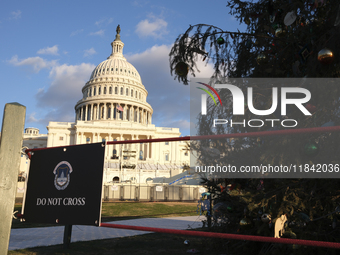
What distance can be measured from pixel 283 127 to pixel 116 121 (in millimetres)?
89559

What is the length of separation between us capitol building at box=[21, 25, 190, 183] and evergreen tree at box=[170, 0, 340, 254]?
207 feet

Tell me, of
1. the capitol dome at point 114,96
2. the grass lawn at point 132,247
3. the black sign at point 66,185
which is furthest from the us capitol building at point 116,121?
the black sign at point 66,185

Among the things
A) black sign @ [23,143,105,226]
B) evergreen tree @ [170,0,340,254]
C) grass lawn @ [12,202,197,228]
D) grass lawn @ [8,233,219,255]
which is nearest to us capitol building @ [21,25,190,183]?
grass lawn @ [12,202,197,228]

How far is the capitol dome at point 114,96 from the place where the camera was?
9662cm

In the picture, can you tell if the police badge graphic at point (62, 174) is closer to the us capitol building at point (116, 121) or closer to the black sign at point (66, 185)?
the black sign at point (66, 185)

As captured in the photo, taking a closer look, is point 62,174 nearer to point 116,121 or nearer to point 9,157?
point 9,157

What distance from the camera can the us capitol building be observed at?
86.4m


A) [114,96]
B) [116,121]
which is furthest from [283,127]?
[114,96]

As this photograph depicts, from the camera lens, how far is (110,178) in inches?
2194

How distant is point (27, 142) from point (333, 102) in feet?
343

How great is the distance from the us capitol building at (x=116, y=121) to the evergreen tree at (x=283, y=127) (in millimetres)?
63098

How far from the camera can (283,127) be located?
484 centimetres

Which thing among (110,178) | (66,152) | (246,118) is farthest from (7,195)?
(110,178)

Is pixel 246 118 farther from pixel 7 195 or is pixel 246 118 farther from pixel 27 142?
pixel 27 142
